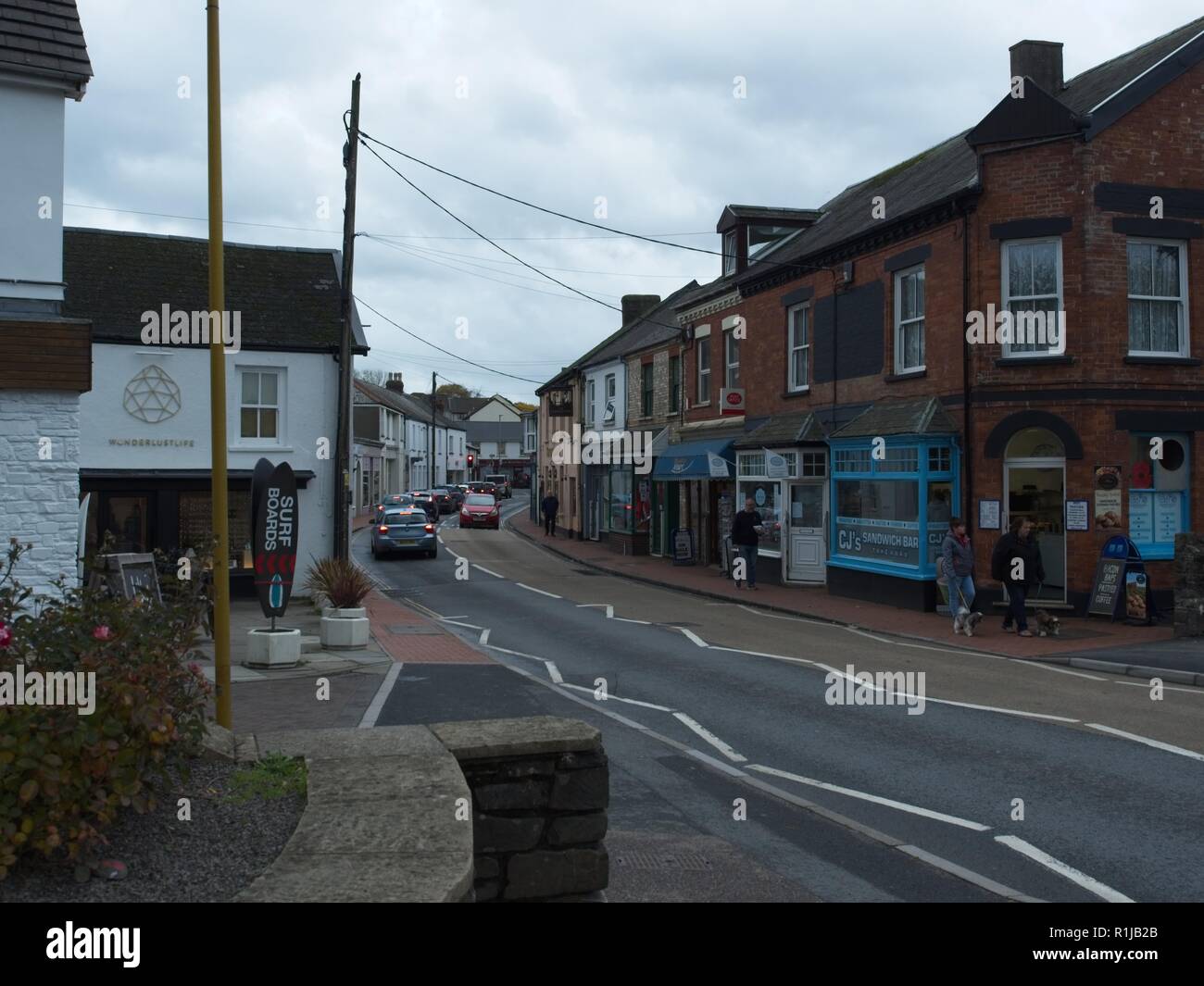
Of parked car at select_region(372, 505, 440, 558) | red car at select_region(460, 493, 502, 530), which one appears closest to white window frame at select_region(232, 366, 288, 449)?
parked car at select_region(372, 505, 440, 558)

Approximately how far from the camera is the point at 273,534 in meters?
14.3

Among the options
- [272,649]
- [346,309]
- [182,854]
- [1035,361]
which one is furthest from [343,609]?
[1035,361]

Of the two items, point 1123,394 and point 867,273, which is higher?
point 867,273

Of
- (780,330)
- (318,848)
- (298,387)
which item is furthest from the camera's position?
(780,330)

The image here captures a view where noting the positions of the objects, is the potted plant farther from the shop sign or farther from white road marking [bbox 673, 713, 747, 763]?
the shop sign

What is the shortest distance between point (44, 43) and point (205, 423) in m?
11.6

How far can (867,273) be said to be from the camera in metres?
23.1

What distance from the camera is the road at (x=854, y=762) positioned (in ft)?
21.2

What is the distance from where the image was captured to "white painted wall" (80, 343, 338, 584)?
21609mm

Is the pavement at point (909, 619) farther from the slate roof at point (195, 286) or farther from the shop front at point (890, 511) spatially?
the slate roof at point (195, 286)

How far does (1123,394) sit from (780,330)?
9668 millimetres

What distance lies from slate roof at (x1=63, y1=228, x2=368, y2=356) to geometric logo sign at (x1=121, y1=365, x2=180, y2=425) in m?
0.70
